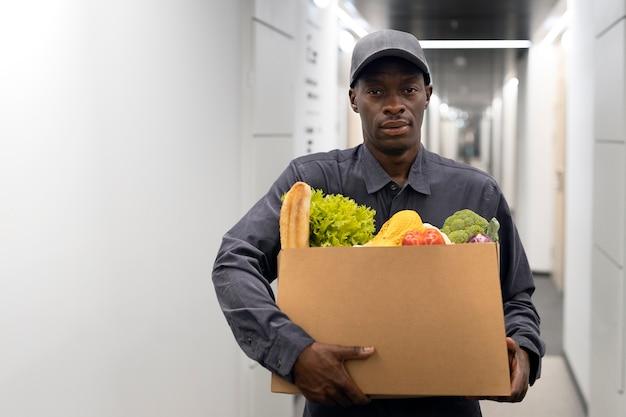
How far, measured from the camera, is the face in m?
1.50

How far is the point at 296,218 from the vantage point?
1304 millimetres

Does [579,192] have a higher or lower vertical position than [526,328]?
higher

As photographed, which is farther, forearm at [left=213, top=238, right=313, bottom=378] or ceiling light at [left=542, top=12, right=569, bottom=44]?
ceiling light at [left=542, top=12, right=569, bottom=44]

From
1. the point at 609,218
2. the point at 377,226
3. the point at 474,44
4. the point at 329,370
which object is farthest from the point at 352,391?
the point at 474,44

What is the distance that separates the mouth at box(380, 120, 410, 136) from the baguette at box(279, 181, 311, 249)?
27cm

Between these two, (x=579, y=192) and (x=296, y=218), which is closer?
(x=296, y=218)

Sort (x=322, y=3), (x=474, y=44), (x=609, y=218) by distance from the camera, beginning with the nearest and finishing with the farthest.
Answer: (x=609, y=218)
(x=322, y=3)
(x=474, y=44)

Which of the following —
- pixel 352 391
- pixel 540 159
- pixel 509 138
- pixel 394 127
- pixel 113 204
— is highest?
Result: pixel 509 138

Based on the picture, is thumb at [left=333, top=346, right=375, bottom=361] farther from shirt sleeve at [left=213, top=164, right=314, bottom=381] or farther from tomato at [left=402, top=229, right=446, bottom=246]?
tomato at [left=402, top=229, right=446, bottom=246]

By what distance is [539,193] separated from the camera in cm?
1004

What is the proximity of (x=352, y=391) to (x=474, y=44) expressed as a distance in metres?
12.4

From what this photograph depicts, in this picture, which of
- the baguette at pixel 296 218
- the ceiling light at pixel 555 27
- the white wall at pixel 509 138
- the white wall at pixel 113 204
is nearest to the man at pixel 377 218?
the baguette at pixel 296 218

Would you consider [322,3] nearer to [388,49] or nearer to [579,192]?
[579,192]

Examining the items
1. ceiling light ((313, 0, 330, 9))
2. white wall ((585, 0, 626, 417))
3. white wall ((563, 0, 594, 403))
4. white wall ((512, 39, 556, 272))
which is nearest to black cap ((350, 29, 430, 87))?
white wall ((585, 0, 626, 417))
